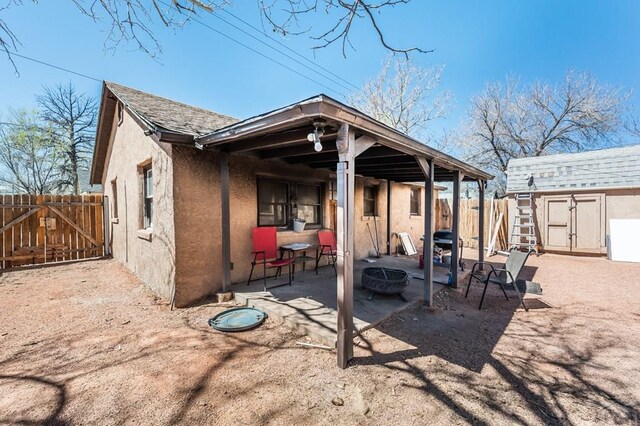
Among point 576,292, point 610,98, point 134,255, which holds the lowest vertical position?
point 576,292

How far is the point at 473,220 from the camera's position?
489 inches

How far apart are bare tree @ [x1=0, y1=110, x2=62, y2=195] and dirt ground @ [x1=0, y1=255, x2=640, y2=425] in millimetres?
16847

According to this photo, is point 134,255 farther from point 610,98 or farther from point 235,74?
point 610,98

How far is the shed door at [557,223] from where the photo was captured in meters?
9.71

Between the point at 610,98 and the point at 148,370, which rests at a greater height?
the point at 610,98

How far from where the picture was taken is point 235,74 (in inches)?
360

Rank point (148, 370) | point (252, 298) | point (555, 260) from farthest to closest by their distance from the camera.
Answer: point (555, 260), point (252, 298), point (148, 370)

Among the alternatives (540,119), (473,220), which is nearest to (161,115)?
(473,220)

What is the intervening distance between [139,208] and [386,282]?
5657 millimetres

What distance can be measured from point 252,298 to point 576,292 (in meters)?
6.54


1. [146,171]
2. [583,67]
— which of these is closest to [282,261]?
[146,171]

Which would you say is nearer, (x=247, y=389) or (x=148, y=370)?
(x=247, y=389)

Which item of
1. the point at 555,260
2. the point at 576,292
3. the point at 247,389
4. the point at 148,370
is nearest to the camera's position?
the point at 247,389

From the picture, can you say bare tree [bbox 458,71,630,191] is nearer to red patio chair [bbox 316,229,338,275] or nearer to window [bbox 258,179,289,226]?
red patio chair [bbox 316,229,338,275]
